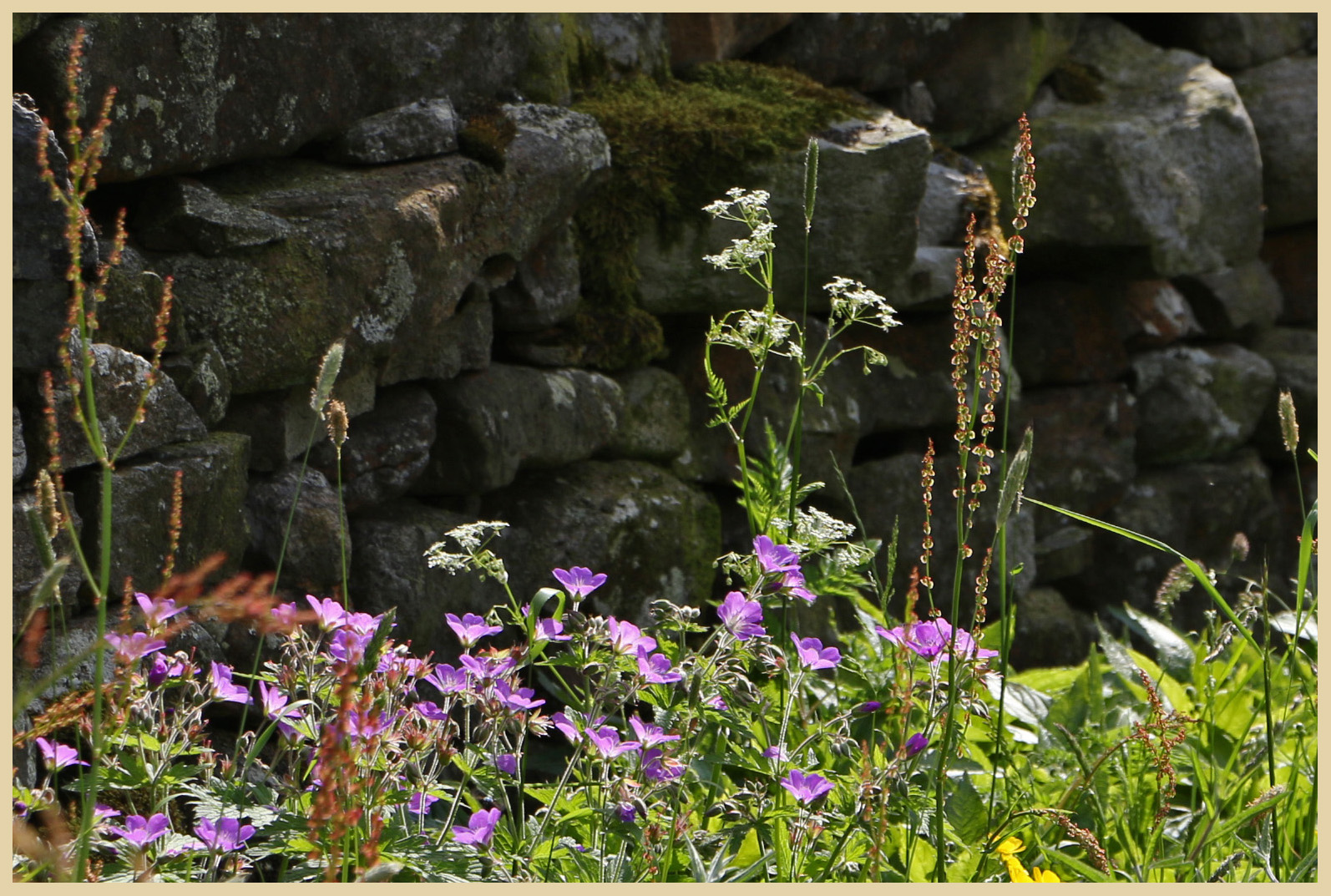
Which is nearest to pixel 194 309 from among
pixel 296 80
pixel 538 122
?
pixel 296 80

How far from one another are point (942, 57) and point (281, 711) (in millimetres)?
4087

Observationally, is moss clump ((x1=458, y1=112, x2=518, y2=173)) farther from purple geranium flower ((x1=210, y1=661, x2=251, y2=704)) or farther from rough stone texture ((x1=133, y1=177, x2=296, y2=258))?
purple geranium flower ((x1=210, y1=661, x2=251, y2=704))

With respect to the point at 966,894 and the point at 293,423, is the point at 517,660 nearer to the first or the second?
the point at 966,894

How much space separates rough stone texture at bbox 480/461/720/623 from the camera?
125 inches

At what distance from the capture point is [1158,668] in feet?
10.8

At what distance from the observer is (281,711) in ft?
5.05

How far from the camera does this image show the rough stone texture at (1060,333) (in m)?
5.04

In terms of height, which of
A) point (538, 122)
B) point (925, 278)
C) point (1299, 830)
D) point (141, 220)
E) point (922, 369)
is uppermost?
point (538, 122)

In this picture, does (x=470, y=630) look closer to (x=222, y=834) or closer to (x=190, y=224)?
(x=222, y=834)

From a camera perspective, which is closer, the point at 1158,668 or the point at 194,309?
the point at 194,309

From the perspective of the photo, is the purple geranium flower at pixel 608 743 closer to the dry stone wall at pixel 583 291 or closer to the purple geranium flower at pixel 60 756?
the purple geranium flower at pixel 60 756

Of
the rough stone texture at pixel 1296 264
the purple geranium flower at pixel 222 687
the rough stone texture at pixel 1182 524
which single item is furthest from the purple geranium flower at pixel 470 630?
the rough stone texture at pixel 1296 264

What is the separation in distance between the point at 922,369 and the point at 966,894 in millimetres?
3220

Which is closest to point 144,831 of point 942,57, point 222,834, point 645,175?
point 222,834
